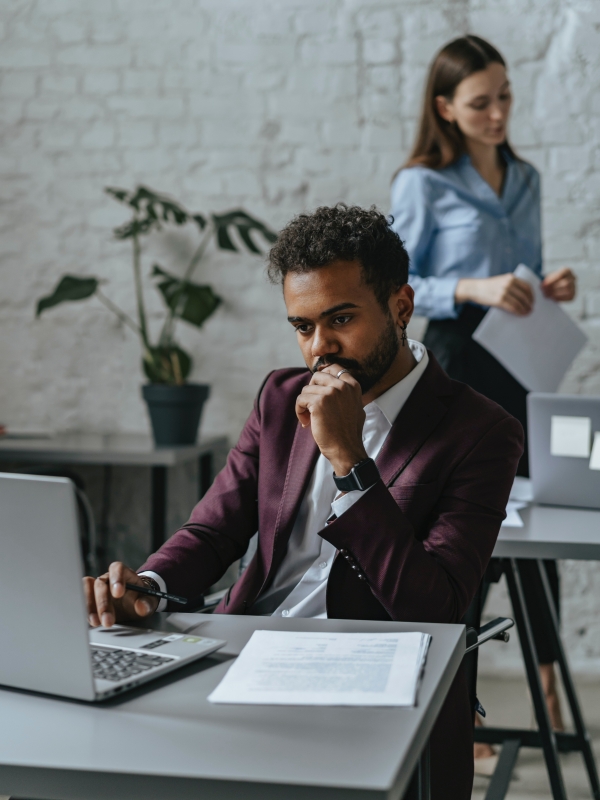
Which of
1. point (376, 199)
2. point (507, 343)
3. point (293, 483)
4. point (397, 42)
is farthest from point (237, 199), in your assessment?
point (293, 483)

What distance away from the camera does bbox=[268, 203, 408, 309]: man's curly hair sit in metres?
1.45

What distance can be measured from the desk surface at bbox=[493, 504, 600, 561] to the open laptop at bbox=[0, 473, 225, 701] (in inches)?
35.0

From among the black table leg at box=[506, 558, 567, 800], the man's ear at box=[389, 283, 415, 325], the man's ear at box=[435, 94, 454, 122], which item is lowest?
the black table leg at box=[506, 558, 567, 800]

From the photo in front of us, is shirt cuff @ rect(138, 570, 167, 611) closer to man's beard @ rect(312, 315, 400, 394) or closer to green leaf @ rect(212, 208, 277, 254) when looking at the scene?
man's beard @ rect(312, 315, 400, 394)

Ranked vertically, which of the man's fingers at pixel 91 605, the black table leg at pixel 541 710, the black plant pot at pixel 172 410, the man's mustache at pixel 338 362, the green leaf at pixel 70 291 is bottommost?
the black table leg at pixel 541 710

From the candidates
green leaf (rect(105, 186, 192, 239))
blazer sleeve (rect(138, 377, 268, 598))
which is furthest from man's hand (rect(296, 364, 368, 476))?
green leaf (rect(105, 186, 192, 239))

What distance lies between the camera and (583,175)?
3.27 m

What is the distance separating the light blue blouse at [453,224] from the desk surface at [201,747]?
1.78m

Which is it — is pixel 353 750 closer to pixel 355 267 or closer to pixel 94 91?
pixel 355 267

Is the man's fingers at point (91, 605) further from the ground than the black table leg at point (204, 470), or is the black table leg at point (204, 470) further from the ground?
the man's fingers at point (91, 605)

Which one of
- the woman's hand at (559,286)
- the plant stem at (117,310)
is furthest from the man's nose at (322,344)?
the plant stem at (117,310)

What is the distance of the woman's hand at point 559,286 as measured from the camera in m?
2.39

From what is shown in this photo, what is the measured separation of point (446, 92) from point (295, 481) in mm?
1524

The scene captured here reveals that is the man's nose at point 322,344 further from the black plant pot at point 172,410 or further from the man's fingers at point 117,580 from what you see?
the black plant pot at point 172,410
